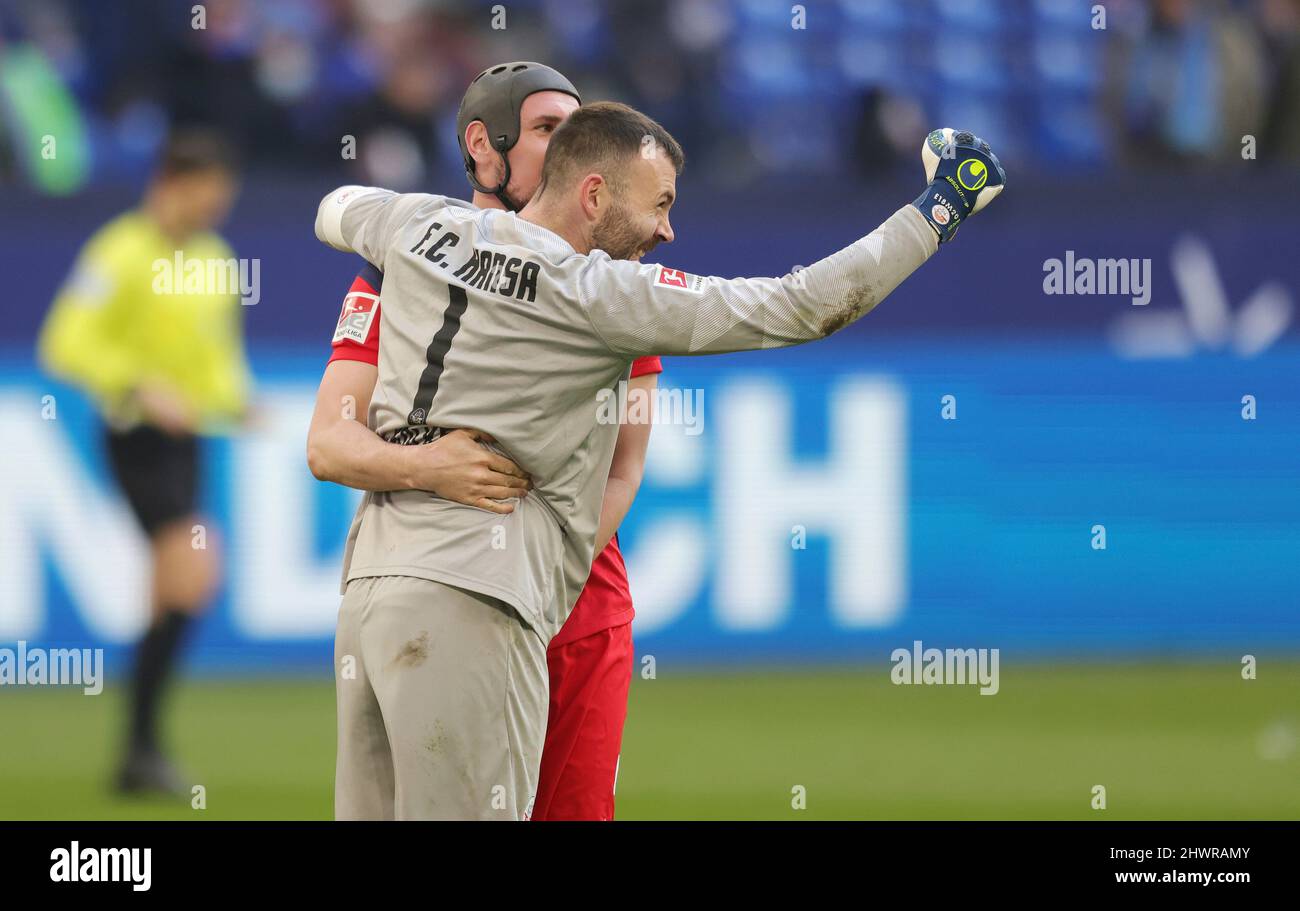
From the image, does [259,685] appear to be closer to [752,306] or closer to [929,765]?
[929,765]

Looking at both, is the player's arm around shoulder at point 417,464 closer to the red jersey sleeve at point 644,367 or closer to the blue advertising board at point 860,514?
the red jersey sleeve at point 644,367

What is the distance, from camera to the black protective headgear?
11.2 feet

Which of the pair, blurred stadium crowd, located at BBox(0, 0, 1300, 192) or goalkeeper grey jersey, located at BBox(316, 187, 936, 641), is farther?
blurred stadium crowd, located at BBox(0, 0, 1300, 192)

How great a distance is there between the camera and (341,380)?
322 cm

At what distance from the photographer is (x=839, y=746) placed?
20.2ft

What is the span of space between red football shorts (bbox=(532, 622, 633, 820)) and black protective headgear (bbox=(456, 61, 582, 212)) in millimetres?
897

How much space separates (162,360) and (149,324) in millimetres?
140

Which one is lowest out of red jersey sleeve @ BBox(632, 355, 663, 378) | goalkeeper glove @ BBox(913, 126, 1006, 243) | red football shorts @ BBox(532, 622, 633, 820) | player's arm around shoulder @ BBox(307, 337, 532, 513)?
red football shorts @ BBox(532, 622, 633, 820)

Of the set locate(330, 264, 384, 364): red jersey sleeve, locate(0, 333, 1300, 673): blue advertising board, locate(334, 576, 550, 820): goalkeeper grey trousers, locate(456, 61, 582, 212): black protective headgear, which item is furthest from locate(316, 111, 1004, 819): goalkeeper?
locate(0, 333, 1300, 673): blue advertising board

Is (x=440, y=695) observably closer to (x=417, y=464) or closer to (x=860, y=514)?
(x=417, y=464)

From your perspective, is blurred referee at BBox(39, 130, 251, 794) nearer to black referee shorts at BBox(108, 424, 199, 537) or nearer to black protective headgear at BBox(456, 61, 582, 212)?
black referee shorts at BBox(108, 424, 199, 537)

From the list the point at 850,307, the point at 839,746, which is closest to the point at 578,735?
the point at 850,307

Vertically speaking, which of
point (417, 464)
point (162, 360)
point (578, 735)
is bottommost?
point (578, 735)
